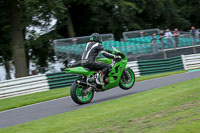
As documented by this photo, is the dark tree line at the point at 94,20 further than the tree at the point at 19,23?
Yes

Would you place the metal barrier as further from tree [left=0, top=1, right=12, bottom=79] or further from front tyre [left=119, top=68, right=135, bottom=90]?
front tyre [left=119, top=68, right=135, bottom=90]

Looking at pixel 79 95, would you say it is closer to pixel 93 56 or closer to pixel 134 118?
pixel 93 56

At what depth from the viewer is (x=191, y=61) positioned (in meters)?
19.0

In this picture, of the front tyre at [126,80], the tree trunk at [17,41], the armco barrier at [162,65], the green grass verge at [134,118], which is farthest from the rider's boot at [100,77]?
the tree trunk at [17,41]

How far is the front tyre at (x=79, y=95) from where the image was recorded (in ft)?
29.1

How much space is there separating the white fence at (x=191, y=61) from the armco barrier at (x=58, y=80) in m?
6.44

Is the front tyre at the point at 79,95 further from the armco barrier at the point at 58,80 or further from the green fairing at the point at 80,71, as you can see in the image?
the armco barrier at the point at 58,80

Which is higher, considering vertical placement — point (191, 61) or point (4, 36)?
point (4, 36)

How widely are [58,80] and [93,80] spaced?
281 inches

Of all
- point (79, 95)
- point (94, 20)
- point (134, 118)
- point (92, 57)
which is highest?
point (94, 20)

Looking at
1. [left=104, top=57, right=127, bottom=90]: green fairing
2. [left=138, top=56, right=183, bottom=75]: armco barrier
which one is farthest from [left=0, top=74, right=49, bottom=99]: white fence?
[left=104, top=57, right=127, bottom=90]: green fairing

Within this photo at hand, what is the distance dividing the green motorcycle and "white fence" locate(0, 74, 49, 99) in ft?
20.5

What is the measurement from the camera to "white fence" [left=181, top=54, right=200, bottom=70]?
746 inches

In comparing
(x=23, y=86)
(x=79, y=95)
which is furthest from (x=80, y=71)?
(x=23, y=86)
